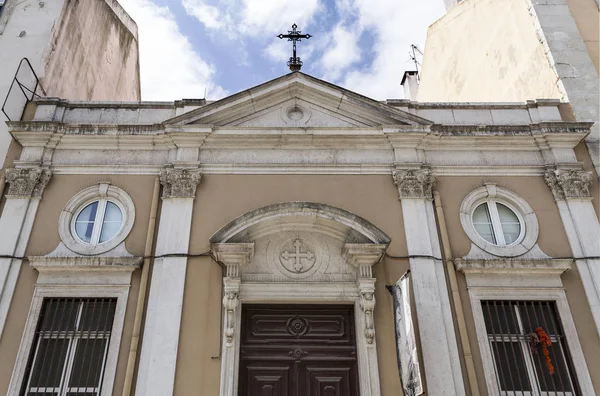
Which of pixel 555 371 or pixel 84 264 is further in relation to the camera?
pixel 84 264

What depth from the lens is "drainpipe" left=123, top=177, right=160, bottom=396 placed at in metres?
7.90

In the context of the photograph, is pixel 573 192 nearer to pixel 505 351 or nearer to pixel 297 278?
pixel 505 351

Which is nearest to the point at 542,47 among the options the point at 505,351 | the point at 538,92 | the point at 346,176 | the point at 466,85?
the point at 538,92

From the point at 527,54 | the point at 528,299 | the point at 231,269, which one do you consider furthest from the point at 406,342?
the point at 527,54

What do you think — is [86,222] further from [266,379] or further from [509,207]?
[509,207]

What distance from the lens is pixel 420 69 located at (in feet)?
59.5

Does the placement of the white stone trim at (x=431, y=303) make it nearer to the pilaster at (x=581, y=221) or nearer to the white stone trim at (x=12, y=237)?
the pilaster at (x=581, y=221)

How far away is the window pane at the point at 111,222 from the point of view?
9.21 meters

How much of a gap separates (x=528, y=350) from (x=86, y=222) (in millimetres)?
7581

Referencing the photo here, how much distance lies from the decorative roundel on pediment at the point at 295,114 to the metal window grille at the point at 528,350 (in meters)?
4.67

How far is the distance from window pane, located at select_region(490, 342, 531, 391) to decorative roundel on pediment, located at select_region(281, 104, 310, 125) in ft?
17.0

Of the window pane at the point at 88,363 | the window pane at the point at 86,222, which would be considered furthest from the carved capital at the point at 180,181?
the window pane at the point at 88,363

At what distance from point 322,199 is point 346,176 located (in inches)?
25.5

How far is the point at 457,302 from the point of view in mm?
8516
